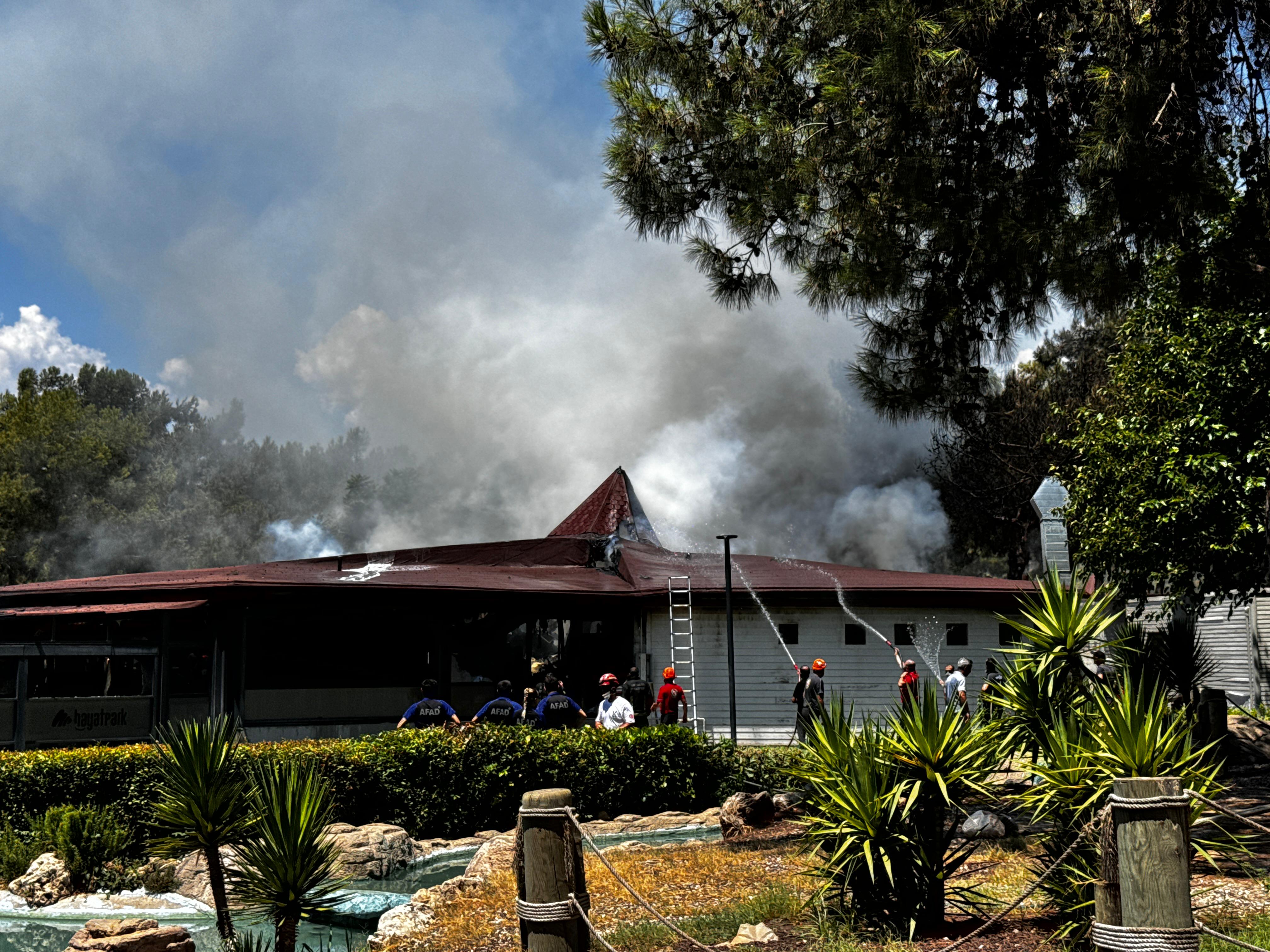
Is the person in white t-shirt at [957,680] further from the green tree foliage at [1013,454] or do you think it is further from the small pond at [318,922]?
the green tree foliage at [1013,454]

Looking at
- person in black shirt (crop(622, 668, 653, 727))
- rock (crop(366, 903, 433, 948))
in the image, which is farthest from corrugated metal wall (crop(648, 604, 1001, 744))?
rock (crop(366, 903, 433, 948))

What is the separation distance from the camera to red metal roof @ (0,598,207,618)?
1558 cm

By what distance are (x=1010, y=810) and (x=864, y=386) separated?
4.72m

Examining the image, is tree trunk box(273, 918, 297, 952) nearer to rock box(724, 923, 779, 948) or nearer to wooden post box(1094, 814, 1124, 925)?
rock box(724, 923, 779, 948)

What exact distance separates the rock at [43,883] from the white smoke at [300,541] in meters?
48.2

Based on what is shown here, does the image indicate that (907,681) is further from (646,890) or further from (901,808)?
(901,808)

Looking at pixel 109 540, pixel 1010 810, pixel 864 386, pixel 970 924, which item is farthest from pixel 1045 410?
pixel 109 540

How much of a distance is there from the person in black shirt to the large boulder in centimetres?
857

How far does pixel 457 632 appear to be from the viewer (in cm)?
1917

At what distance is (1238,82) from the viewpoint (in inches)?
381

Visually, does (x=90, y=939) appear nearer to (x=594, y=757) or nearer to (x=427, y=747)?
(x=427, y=747)

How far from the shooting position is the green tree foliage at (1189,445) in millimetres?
12234

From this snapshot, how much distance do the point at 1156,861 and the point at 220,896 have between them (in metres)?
5.24

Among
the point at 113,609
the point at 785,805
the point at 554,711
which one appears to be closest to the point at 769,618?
the point at 554,711
